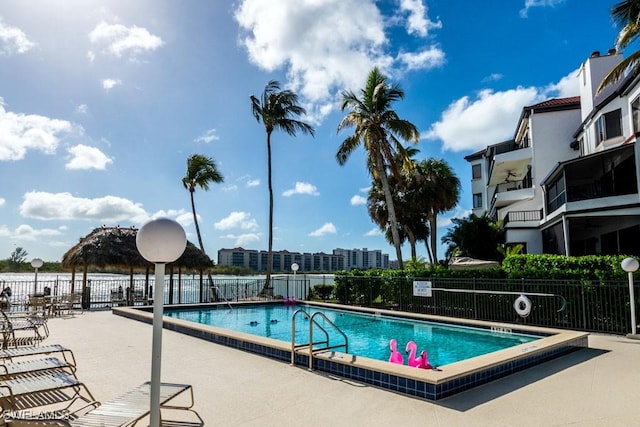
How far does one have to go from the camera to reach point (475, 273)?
43.5ft

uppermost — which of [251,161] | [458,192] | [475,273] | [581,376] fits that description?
[251,161]

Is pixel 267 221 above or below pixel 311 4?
below

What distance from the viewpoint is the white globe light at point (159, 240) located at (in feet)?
10.6

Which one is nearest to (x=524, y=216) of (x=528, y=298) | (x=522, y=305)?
(x=528, y=298)

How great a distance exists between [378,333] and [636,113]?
1519 cm

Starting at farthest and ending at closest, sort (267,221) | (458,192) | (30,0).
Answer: (458,192) < (267,221) < (30,0)

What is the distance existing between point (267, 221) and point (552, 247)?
1513 cm

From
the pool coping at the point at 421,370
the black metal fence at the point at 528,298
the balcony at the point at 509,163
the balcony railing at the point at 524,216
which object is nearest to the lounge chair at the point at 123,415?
the pool coping at the point at 421,370

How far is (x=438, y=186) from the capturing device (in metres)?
27.8

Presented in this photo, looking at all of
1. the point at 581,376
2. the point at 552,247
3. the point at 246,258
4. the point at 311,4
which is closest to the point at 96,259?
the point at 311,4

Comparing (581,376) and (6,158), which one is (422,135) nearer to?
(581,376)

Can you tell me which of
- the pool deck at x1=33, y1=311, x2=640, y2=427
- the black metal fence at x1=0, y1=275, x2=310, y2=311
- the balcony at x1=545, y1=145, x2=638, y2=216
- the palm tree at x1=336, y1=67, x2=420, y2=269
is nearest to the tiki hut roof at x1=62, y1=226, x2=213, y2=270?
the black metal fence at x1=0, y1=275, x2=310, y2=311

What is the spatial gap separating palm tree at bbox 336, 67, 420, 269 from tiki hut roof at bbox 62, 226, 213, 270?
35.8 feet

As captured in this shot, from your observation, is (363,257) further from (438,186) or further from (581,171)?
(581,171)
